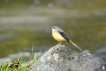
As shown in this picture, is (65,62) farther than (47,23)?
No

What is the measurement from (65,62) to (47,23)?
12015 millimetres

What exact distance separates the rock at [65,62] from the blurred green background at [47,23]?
7.61 metres

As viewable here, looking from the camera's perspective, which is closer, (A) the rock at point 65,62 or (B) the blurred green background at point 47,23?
(A) the rock at point 65,62

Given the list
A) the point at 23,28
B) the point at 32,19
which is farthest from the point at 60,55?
the point at 32,19

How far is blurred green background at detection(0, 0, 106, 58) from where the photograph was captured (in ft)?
48.7

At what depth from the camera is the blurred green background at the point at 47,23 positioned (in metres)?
14.9

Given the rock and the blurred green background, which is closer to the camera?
the rock

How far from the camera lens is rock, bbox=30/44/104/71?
5.40m

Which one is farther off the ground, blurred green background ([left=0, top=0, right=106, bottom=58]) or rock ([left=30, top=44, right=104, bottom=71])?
rock ([left=30, top=44, right=104, bottom=71])

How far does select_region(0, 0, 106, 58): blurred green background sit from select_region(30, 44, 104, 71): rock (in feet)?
25.0

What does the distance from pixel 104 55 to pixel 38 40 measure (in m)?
2.72

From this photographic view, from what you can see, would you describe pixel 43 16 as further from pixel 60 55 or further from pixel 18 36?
pixel 60 55

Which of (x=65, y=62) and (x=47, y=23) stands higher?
(x=65, y=62)

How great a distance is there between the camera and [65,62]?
18.0 feet
